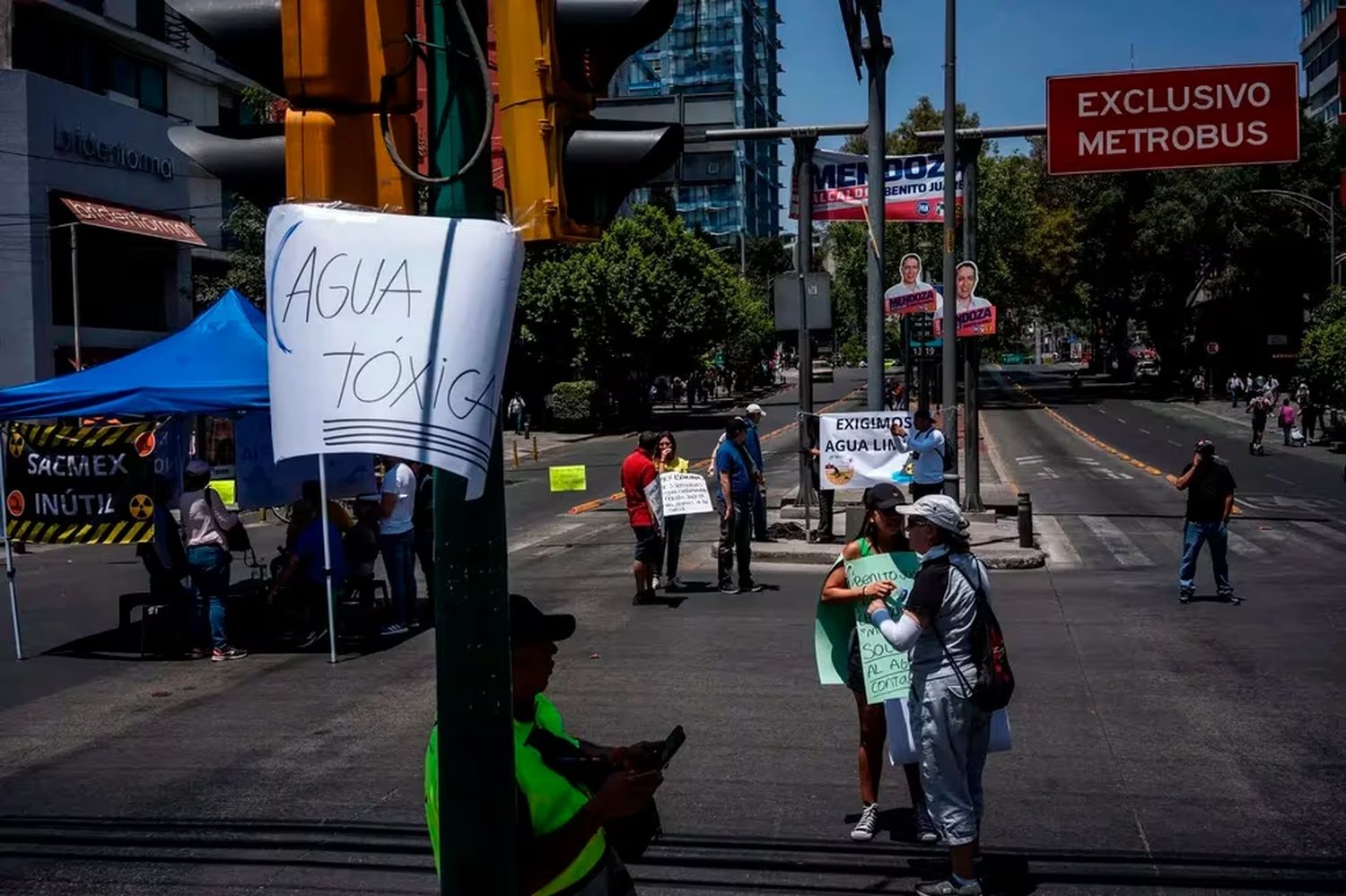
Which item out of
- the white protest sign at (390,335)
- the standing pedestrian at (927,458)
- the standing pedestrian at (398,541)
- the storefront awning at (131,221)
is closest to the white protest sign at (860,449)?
the standing pedestrian at (927,458)

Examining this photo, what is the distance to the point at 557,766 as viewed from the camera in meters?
3.63

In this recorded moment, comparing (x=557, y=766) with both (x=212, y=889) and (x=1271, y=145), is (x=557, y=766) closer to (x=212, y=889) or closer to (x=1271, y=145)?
(x=212, y=889)

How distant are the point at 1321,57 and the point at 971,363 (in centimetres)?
8005

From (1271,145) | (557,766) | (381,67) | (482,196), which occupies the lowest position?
(557,766)

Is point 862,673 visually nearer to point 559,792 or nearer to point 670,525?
point 559,792

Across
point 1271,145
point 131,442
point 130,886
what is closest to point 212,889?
point 130,886

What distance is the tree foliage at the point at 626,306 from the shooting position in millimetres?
52500

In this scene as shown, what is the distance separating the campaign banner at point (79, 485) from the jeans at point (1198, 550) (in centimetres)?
1030

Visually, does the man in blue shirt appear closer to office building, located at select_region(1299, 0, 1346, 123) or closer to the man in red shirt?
the man in red shirt

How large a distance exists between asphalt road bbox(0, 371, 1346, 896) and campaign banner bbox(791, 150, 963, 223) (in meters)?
8.09

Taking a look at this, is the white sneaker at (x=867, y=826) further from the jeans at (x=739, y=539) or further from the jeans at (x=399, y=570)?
the jeans at (x=739, y=539)

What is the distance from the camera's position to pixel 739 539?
15.5 m

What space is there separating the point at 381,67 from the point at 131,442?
35.3 feet

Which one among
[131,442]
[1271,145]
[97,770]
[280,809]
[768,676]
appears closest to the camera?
[280,809]
